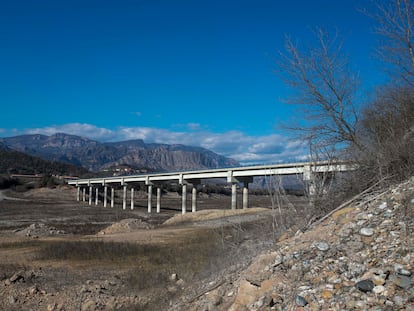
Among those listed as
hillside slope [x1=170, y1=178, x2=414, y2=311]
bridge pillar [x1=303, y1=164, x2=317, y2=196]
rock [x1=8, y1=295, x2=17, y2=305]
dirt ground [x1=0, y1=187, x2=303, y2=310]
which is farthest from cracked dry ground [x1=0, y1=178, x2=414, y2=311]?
Answer: rock [x1=8, y1=295, x2=17, y2=305]

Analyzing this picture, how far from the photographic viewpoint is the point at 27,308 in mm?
10992

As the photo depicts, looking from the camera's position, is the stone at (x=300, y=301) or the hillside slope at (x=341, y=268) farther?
the stone at (x=300, y=301)

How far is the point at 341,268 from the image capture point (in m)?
5.31

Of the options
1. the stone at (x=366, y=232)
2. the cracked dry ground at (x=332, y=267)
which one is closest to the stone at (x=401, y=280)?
the cracked dry ground at (x=332, y=267)

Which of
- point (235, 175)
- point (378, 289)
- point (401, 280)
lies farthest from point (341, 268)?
point (235, 175)

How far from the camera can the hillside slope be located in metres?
4.64

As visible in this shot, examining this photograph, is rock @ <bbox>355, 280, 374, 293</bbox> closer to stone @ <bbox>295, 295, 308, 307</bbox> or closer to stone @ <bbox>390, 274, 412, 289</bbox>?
stone @ <bbox>390, 274, 412, 289</bbox>

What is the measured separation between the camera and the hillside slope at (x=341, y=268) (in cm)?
464

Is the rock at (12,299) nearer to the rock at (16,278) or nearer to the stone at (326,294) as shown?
the rock at (16,278)

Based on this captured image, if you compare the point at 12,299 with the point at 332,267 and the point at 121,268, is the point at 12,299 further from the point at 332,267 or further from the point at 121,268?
the point at 332,267

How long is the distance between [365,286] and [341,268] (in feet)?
2.12

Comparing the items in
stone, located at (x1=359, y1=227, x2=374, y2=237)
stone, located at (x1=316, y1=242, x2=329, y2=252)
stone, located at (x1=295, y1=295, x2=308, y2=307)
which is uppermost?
stone, located at (x1=359, y1=227, x2=374, y2=237)

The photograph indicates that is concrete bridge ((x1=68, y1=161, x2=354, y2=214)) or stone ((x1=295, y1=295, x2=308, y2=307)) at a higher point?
concrete bridge ((x1=68, y1=161, x2=354, y2=214))

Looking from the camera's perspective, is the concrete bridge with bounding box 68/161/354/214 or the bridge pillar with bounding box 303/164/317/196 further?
the concrete bridge with bounding box 68/161/354/214
